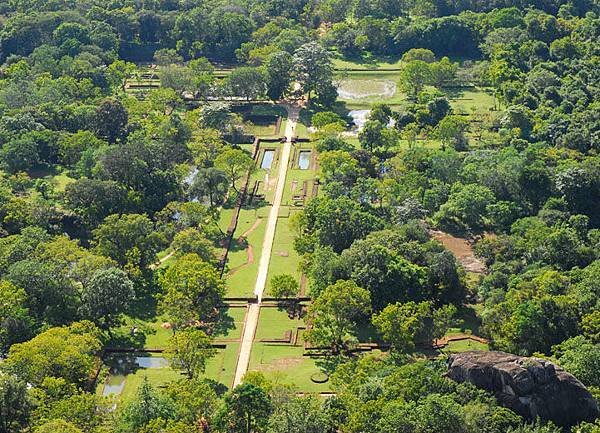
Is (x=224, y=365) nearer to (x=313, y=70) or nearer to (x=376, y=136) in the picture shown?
(x=376, y=136)

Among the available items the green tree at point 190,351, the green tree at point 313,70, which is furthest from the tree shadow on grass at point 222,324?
the green tree at point 313,70

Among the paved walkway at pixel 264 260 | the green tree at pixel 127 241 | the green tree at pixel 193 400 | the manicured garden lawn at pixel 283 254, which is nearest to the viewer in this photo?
the green tree at pixel 193 400

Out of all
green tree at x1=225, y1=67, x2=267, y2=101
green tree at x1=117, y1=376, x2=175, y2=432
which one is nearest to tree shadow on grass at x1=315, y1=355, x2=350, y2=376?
green tree at x1=117, y1=376, x2=175, y2=432

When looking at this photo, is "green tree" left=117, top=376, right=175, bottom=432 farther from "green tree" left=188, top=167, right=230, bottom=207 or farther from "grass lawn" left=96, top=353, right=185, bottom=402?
"green tree" left=188, top=167, right=230, bottom=207

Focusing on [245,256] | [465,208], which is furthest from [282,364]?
[465,208]

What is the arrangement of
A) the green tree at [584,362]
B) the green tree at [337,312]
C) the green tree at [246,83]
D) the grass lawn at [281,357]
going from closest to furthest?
the green tree at [584,362] < the grass lawn at [281,357] < the green tree at [337,312] < the green tree at [246,83]

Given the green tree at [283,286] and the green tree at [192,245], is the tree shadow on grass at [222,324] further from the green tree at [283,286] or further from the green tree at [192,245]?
the green tree at [192,245]
